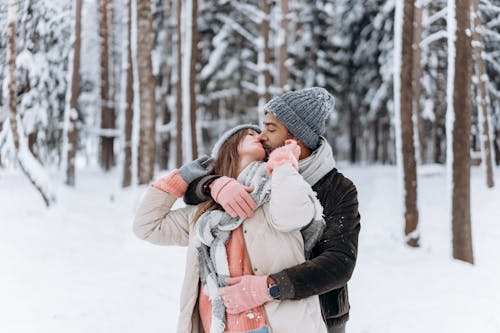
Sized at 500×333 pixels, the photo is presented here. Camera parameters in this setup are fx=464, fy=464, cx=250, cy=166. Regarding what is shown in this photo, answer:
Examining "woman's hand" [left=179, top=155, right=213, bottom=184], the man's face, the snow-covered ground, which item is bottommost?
the snow-covered ground

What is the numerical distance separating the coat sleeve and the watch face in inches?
0.7

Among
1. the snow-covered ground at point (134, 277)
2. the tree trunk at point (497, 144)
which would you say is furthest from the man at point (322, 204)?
the tree trunk at point (497, 144)

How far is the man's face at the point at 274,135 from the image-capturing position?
2.50m

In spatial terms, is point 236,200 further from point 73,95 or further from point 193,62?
point 73,95

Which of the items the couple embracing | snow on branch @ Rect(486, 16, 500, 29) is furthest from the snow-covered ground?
snow on branch @ Rect(486, 16, 500, 29)

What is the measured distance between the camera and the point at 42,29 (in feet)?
29.9

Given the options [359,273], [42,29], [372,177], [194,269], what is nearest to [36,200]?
[42,29]

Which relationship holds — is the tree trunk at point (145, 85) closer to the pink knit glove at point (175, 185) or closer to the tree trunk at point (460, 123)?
the tree trunk at point (460, 123)

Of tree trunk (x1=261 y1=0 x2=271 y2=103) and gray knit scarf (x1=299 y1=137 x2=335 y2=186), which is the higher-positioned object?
tree trunk (x1=261 y1=0 x2=271 y2=103)

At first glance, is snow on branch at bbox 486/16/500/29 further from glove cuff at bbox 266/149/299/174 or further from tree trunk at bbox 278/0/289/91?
glove cuff at bbox 266/149/299/174

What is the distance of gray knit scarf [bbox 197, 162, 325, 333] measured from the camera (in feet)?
7.27

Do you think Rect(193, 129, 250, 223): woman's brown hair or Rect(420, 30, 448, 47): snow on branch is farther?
Rect(420, 30, 448, 47): snow on branch

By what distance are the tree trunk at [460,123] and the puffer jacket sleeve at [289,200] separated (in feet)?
22.3

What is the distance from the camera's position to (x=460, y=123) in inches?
314
